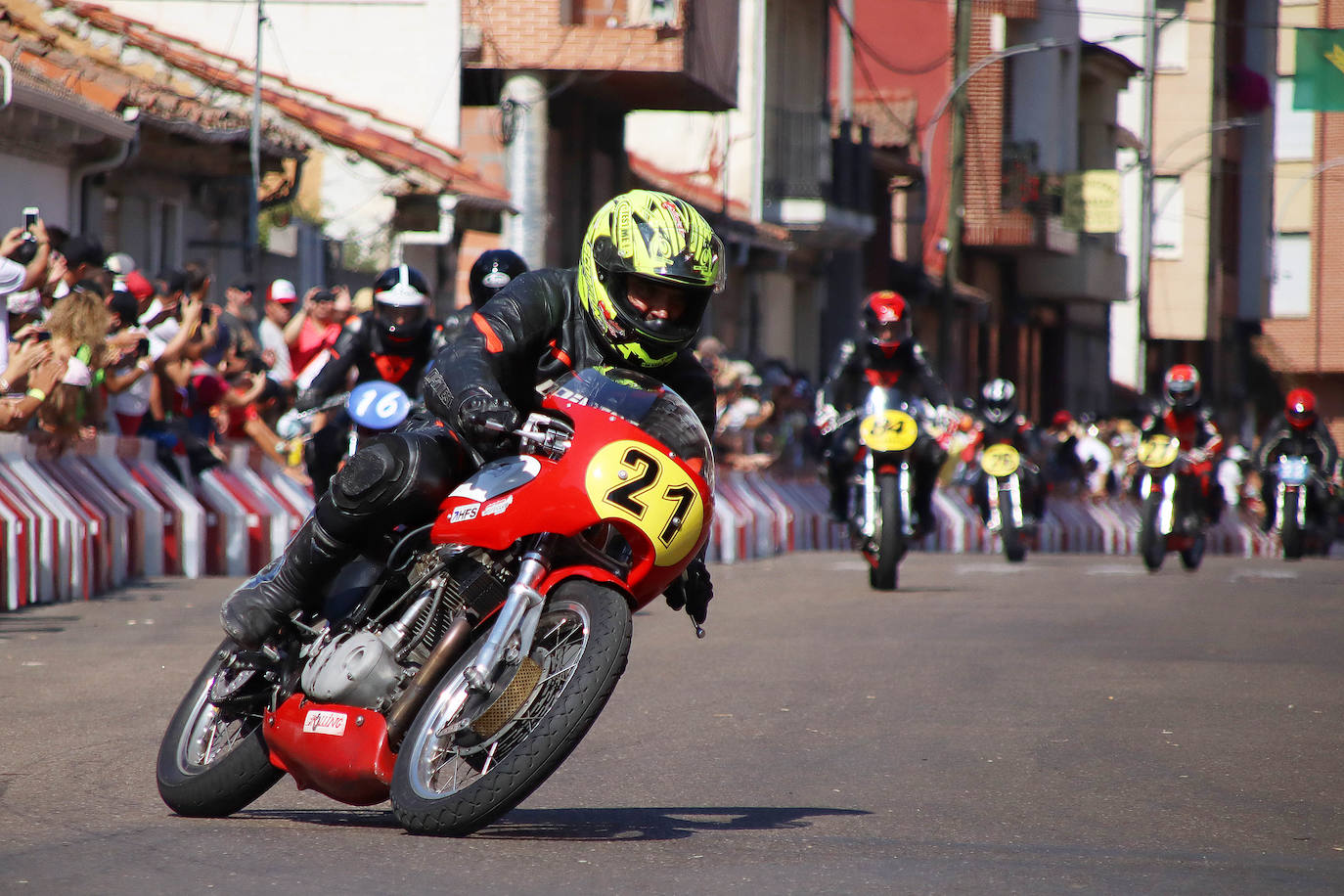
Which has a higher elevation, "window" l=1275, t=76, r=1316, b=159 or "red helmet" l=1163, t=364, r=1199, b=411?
"window" l=1275, t=76, r=1316, b=159

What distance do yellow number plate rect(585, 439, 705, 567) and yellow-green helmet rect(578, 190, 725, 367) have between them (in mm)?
531

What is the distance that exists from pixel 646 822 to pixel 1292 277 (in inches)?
2527

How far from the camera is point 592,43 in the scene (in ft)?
88.9

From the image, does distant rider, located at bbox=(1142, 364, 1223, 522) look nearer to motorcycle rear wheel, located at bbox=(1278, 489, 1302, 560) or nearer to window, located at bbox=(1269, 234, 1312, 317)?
motorcycle rear wheel, located at bbox=(1278, 489, 1302, 560)

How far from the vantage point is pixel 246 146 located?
22.8 meters

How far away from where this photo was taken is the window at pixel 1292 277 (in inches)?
2611

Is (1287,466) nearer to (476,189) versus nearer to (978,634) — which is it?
(476,189)

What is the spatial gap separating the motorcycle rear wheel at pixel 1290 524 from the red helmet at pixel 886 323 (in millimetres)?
10241

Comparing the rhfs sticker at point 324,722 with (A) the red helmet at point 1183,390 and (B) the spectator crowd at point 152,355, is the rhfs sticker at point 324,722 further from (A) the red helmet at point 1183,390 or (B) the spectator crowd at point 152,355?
(A) the red helmet at point 1183,390

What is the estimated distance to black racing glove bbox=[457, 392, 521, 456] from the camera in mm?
5191

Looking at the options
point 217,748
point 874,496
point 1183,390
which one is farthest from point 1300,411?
point 217,748

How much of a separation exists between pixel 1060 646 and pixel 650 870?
657cm

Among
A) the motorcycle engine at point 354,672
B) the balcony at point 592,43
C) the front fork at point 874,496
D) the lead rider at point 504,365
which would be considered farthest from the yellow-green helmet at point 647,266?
the balcony at point 592,43

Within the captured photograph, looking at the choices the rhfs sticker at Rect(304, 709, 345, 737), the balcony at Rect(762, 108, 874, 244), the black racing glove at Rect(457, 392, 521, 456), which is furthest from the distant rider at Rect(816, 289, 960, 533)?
the balcony at Rect(762, 108, 874, 244)
